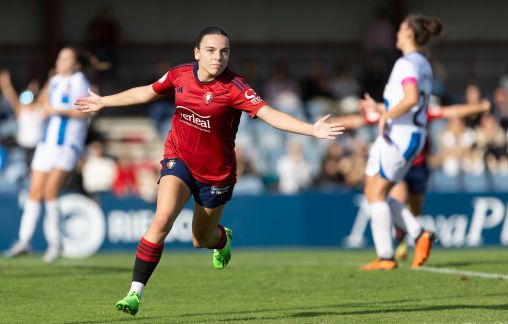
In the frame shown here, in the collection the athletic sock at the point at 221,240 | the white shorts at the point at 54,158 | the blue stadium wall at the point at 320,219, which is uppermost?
the white shorts at the point at 54,158

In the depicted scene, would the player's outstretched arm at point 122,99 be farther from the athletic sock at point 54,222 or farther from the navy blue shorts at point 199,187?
the athletic sock at point 54,222

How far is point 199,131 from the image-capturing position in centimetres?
833

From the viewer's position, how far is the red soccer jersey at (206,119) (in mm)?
8172

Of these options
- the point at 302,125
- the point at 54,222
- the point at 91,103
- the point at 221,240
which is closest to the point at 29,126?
the point at 54,222

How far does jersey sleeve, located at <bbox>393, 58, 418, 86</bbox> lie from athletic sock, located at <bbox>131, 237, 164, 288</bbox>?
13.1ft

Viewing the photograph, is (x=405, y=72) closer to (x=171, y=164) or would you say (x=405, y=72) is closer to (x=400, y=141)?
(x=400, y=141)

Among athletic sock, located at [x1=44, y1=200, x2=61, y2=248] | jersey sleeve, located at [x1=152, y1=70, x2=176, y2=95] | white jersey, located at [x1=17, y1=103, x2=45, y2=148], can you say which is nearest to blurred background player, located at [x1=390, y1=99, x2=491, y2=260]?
athletic sock, located at [x1=44, y1=200, x2=61, y2=248]

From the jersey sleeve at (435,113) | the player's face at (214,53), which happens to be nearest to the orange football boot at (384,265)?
the jersey sleeve at (435,113)

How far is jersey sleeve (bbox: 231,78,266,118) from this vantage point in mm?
7977

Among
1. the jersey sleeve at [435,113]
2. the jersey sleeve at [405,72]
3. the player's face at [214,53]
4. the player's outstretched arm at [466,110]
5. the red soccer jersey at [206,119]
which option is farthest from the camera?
the jersey sleeve at [435,113]

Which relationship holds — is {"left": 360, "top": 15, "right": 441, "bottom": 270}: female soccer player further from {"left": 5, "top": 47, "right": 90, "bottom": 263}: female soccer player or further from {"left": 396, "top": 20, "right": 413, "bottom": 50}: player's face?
{"left": 5, "top": 47, "right": 90, "bottom": 263}: female soccer player

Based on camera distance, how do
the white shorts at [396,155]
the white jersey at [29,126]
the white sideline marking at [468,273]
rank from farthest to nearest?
1. the white jersey at [29,126]
2. the white shorts at [396,155]
3. the white sideline marking at [468,273]

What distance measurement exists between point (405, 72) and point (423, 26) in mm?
599

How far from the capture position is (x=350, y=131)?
73.1ft
